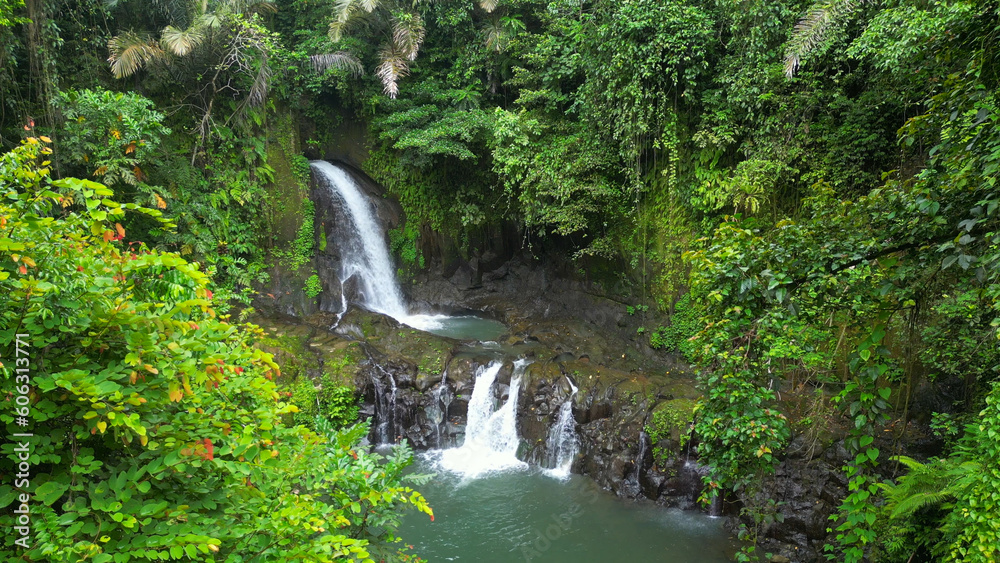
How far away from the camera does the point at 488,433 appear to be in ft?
30.4

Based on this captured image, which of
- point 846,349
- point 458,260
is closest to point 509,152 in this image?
point 458,260

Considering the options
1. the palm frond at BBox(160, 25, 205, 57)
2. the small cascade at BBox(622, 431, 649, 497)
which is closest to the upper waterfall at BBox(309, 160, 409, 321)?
the palm frond at BBox(160, 25, 205, 57)

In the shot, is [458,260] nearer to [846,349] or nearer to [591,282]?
[591,282]

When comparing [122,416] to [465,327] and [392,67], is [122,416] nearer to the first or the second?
[465,327]

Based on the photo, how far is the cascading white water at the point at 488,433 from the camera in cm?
883

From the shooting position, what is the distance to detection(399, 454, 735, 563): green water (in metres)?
6.74

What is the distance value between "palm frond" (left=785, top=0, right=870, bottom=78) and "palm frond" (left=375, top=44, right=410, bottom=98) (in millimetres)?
7615

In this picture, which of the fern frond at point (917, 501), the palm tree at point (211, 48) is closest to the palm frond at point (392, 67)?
the palm tree at point (211, 48)

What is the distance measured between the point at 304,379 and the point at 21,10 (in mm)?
6681

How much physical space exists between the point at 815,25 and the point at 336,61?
9.54 meters

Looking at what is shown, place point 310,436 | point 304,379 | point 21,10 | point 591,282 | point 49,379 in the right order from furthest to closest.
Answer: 1. point 591,282
2. point 304,379
3. point 21,10
4. point 310,436
5. point 49,379

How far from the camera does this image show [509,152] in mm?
10289

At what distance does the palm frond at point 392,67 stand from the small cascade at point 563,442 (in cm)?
760

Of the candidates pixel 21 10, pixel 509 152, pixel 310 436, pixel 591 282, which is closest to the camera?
pixel 310 436
